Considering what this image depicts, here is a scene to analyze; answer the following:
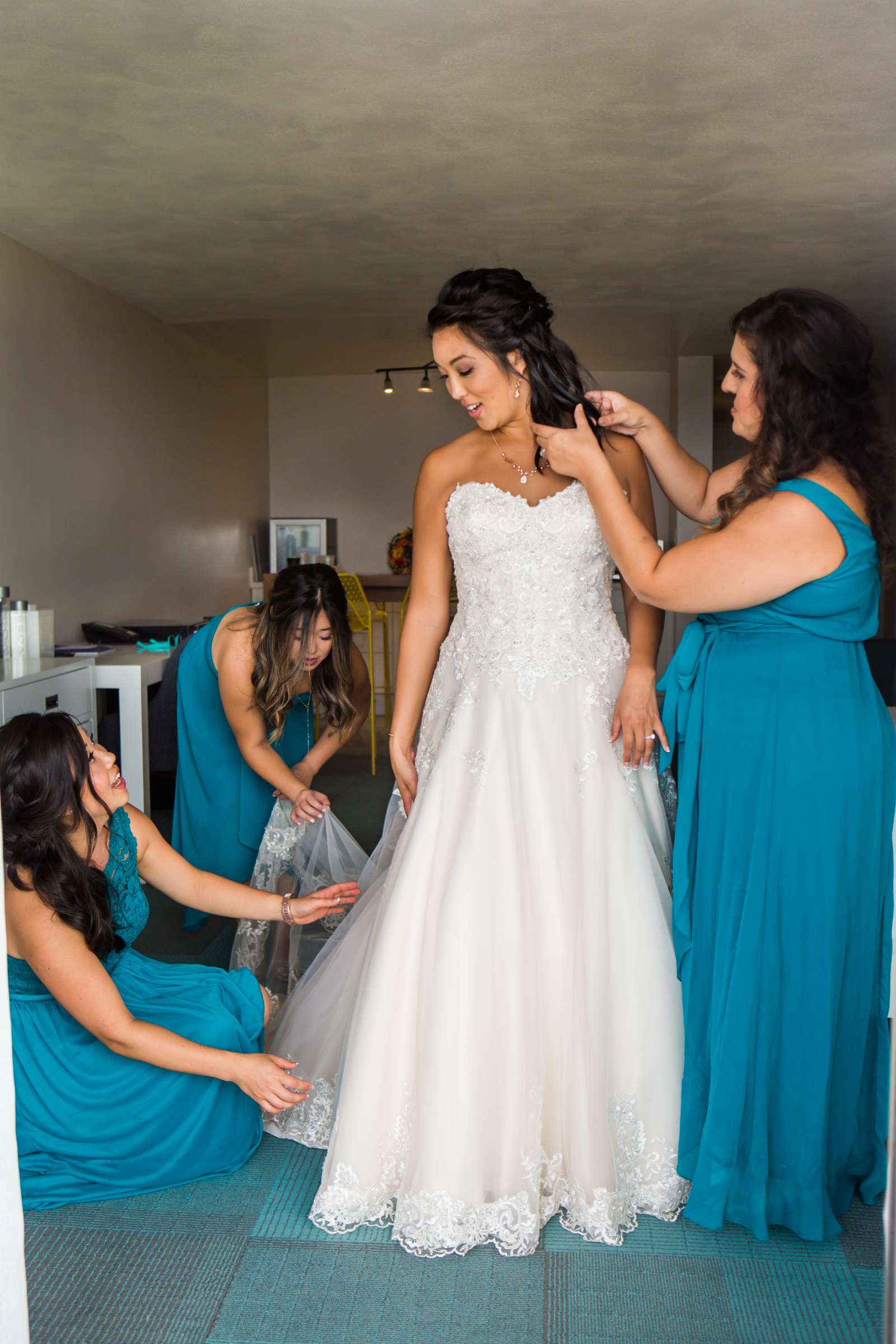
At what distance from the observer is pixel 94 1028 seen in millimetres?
1962

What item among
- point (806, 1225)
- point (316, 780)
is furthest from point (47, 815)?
point (316, 780)

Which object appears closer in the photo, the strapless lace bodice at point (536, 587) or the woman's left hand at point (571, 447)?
the woman's left hand at point (571, 447)

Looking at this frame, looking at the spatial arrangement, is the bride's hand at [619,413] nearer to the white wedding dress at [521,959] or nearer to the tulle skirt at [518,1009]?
the white wedding dress at [521,959]

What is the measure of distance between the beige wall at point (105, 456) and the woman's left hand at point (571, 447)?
3.64 meters

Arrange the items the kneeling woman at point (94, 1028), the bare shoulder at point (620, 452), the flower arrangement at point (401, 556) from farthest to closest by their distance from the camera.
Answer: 1. the flower arrangement at point (401, 556)
2. the bare shoulder at point (620, 452)
3. the kneeling woman at point (94, 1028)

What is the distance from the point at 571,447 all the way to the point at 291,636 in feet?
4.16

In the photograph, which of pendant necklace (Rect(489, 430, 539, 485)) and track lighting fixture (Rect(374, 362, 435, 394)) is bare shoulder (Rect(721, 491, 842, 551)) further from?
track lighting fixture (Rect(374, 362, 435, 394))

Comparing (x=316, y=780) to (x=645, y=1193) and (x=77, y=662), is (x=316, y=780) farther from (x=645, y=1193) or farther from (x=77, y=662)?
(x=645, y=1193)

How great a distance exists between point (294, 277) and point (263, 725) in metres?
3.47

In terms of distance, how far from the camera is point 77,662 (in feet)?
13.3

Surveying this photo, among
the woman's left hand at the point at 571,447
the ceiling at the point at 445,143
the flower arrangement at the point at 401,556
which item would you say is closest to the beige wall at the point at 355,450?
the flower arrangement at the point at 401,556

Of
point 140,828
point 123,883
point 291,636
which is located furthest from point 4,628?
point 123,883

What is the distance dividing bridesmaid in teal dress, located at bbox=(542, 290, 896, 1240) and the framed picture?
8351 millimetres

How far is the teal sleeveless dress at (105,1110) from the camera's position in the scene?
6.67 ft
